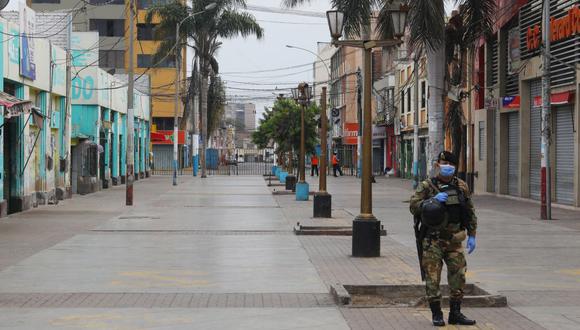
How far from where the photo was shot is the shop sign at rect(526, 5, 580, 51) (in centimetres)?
2536

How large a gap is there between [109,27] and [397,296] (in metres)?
73.9

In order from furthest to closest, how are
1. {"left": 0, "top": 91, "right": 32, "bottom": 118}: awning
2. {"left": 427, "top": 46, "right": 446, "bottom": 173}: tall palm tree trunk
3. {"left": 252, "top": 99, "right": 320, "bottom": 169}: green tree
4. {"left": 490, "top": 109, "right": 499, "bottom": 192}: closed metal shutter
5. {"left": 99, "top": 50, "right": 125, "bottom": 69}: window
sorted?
{"left": 99, "top": 50, "right": 125, "bottom": 69}: window
{"left": 252, "top": 99, "right": 320, "bottom": 169}: green tree
{"left": 490, "top": 109, "right": 499, "bottom": 192}: closed metal shutter
{"left": 427, "top": 46, "right": 446, "bottom": 173}: tall palm tree trunk
{"left": 0, "top": 91, "right": 32, "bottom": 118}: awning

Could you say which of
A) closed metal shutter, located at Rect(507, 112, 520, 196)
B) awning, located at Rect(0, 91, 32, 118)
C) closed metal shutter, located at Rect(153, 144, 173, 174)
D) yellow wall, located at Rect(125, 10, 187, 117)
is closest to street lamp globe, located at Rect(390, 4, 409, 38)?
awning, located at Rect(0, 91, 32, 118)

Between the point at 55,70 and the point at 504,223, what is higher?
the point at 55,70

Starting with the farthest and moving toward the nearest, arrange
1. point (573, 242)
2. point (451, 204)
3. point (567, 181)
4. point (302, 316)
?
1. point (567, 181)
2. point (573, 242)
3. point (302, 316)
4. point (451, 204)

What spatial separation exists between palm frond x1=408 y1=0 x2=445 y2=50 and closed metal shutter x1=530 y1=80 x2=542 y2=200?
696cm

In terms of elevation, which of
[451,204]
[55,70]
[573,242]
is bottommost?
[573,242]

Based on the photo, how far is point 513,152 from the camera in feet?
109

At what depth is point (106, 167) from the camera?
4222 cm

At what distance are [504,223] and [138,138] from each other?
36.4m

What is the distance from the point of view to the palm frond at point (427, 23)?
23938 millimetres

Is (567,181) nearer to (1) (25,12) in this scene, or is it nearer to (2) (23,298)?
(1) (25,12)

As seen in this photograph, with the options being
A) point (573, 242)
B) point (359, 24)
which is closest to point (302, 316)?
point (573, 242)

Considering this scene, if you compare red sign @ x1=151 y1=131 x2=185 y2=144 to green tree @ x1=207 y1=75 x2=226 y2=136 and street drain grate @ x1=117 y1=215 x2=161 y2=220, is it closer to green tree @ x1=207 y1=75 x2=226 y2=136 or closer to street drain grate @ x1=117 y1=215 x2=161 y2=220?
green tree @ x1=207 y1=75 x2=226 y2=136
